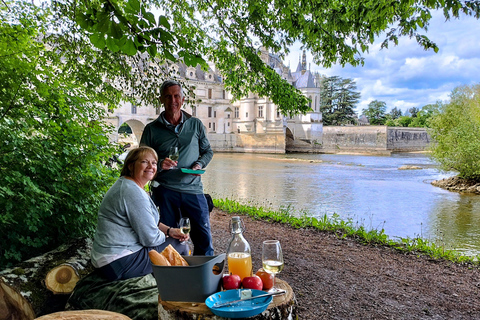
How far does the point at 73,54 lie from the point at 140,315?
453cm

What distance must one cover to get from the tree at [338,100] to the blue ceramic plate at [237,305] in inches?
2382

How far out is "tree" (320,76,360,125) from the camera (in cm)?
5950

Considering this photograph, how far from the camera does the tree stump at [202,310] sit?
1.59 metres

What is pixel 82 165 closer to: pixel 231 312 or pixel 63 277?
pixel 63 277

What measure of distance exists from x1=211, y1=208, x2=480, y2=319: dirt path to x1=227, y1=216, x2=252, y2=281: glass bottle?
4.32 ft

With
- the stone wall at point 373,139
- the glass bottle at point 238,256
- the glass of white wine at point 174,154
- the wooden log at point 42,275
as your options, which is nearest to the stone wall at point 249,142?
the stone wall at point 373,139

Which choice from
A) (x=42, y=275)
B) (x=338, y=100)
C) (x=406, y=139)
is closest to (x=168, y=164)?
(x=42, y=275)

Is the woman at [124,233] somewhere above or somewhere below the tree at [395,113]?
below

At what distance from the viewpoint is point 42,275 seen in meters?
2.40

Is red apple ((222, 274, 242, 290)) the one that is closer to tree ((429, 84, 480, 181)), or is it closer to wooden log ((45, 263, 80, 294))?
wooden log ((45, 263, 80, 294))

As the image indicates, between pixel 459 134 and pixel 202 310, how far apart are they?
17.3m

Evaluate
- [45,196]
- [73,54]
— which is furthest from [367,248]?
[73,54]

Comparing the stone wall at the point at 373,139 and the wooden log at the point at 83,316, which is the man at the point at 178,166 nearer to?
the wooden log at the point at 83,316

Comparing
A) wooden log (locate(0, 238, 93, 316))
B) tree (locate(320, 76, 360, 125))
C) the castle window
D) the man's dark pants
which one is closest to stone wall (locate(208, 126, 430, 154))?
the castle window
